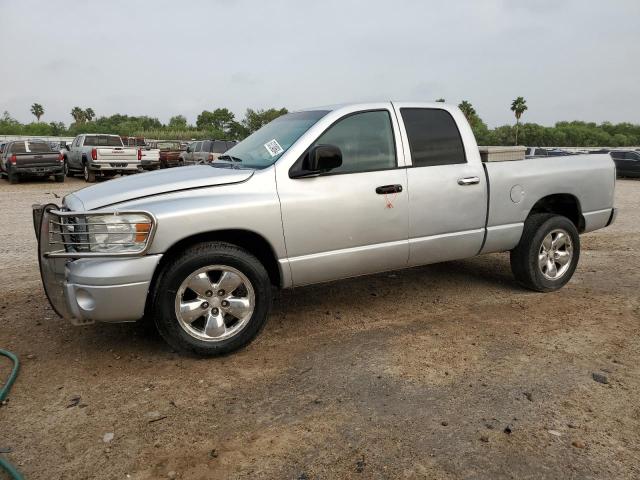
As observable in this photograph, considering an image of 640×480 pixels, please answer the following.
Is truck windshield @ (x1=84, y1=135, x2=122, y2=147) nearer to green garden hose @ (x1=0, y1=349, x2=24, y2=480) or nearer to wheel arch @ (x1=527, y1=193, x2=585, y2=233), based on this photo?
green garden hose @ (x1=0, y1=349, x2=24, y2=480)

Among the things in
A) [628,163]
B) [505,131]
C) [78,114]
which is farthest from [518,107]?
[78,114]

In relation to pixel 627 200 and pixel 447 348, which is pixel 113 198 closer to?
pixel 447 348

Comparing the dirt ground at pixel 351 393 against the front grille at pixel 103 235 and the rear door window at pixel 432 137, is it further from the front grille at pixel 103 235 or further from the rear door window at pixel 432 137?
the rear door window at pixel 432 137

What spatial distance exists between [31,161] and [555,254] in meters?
19.3

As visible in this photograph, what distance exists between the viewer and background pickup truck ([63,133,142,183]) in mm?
19172

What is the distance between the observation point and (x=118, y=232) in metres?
3.45

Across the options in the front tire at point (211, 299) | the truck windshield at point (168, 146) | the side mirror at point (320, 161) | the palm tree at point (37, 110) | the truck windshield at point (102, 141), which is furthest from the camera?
the palm tree at point (37, 110)

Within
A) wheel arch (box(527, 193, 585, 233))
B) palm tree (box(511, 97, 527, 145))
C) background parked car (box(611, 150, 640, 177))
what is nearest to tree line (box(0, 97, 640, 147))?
palm tree (box(511, 97, 527, 145))

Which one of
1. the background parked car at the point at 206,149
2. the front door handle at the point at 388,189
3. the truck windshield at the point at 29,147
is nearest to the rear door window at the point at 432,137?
the front door handle at the point at 388,189

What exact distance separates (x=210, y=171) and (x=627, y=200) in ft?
46.9

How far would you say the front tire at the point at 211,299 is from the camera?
3.60 meters

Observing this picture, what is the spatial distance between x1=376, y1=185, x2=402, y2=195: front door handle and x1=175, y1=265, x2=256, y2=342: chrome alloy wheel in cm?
130

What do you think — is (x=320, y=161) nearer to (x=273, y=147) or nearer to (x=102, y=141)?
(x=273, y=147)

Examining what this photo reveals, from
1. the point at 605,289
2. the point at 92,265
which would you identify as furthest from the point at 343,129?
the point at 605,289
